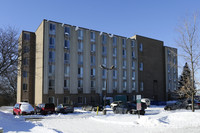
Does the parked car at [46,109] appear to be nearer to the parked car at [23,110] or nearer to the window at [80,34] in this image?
the parked car at [23,110]

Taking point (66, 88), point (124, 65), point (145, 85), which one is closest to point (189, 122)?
point (66, 88)

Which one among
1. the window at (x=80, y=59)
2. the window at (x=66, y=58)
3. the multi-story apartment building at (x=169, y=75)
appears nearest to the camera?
the window at (x=66, y=58)

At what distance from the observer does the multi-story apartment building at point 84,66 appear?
135ft

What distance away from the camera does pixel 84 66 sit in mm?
45469

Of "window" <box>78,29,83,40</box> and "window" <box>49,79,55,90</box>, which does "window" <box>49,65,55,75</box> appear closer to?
"window" <box>49,79,55,90</box>

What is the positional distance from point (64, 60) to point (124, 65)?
1669 centimetres

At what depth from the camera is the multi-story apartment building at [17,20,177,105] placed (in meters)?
41.1

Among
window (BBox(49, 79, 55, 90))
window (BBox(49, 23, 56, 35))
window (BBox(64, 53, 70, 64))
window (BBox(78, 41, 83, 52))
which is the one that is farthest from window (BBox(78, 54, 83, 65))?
window (BBox(49, 23, 56, 35))

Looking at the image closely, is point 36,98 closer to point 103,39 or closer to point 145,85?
point 103,39

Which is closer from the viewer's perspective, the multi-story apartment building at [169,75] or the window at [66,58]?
the window at [66,58]

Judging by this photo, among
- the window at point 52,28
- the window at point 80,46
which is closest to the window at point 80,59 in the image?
the window at point 80,46

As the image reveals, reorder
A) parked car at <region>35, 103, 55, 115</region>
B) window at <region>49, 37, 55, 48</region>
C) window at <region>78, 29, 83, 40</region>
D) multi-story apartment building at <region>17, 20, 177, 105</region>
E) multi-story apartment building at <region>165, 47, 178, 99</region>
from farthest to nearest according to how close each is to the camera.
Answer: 1. multi-story apartment building at <region>165, 47, 178, 99</region>
2. window at <region>78, 29, 83, 40</region>
3. window at <region>49, 37, 55, 48</region>
4. multi-story apartment building at <region>17, 20, 177, 105</region>
5. parked car at <region>35, 103, 55, 115</region>

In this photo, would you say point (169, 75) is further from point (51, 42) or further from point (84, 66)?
point (51, 42)

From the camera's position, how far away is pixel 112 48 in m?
50.3
